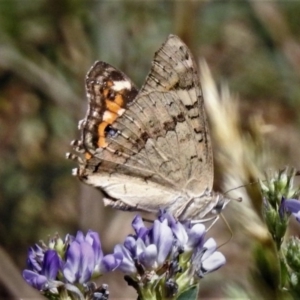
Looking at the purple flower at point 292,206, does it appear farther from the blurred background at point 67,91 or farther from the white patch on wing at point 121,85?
the blurred background at point 67,91

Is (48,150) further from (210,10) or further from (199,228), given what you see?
(199,228)

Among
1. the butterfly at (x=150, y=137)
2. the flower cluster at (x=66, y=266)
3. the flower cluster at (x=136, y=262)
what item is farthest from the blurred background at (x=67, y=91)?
the flower cluster at (x=66, y=266)

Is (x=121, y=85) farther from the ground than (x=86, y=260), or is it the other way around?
(x=121, y=85)

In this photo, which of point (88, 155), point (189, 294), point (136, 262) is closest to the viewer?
point (189, 294)

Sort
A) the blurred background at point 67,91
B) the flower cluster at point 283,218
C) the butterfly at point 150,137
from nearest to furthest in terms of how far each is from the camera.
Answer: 1. the flower cluster at point 283,218
2. the butterfly at point 150,137
3. the blurred background at point 67,91

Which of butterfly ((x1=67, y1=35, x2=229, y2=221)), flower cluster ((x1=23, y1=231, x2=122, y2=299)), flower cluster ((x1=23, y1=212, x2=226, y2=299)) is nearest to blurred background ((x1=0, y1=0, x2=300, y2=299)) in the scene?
butterfly ((x1=67, y1=35, x2=229, y2=221))

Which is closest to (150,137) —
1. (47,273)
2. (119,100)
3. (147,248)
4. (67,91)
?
(119,100)

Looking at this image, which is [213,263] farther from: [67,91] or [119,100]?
[67,91]

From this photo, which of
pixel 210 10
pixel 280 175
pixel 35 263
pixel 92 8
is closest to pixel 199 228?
pixel 280 175
